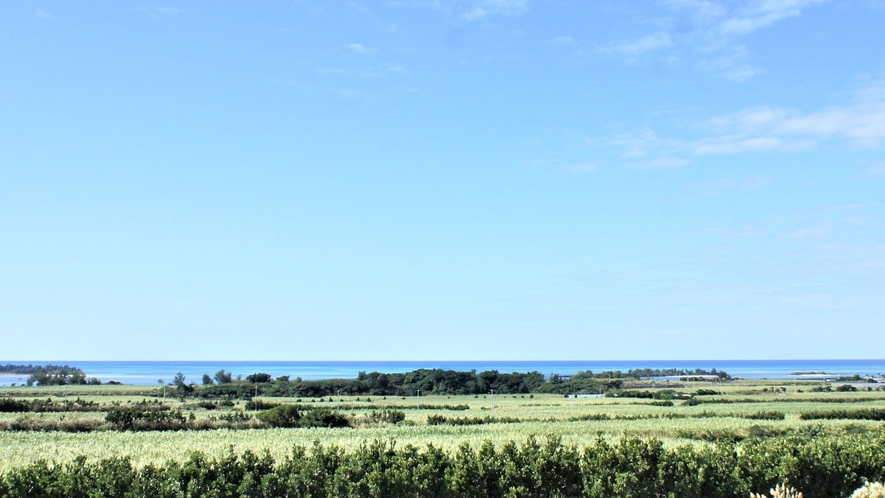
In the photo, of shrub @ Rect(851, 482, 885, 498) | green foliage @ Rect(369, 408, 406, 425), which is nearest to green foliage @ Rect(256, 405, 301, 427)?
green foliage @ Rect(369, 408, 406, 425)

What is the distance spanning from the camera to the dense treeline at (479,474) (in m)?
11.8

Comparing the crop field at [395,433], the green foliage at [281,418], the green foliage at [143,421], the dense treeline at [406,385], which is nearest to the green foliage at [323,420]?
the green foliage at [281,418]

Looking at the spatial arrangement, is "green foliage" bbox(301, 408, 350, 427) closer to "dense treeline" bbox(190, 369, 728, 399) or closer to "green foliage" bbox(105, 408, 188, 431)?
"green foliage" bbox(105, 408, 188, 431)

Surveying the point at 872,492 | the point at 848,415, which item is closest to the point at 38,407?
the point at 872,492

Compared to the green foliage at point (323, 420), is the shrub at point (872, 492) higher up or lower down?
higher up

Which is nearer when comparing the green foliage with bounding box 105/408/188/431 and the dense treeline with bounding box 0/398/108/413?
the green foliage with bounding box 105/408/188/431

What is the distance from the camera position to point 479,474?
1327cm

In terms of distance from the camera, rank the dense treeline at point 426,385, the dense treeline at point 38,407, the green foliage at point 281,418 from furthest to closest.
→ the dense treeline at point 426,385, the dense treeline at point 38,407, the green foliage at point 281,418

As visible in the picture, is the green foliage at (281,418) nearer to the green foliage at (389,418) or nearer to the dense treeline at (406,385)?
the green foliage at (389,418)

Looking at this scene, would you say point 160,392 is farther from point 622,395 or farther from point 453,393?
point 622,395

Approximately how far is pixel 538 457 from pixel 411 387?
340 feet

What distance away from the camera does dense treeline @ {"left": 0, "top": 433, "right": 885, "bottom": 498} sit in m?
11.8

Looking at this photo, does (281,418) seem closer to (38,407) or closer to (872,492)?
(38,407)

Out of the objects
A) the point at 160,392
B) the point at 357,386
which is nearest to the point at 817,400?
the point at 357,386
